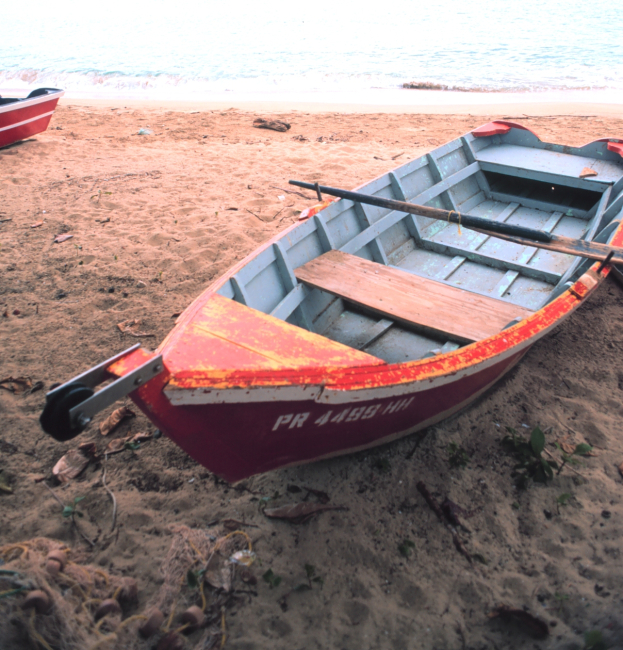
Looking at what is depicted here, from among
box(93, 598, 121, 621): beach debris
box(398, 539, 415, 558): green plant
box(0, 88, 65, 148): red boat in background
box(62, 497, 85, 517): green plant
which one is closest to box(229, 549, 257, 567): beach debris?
box(93, 598, 121, 621): beach debris

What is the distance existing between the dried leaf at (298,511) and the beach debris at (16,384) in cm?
262

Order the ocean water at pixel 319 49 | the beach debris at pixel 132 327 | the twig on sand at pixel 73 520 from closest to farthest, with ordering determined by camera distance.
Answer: the twig on sand at pixel 73 520 < the beach debris at pixel 132 327 < the ocean water at pixel 319 49

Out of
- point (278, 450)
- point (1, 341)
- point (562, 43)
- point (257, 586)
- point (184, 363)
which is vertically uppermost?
point (562, 43)

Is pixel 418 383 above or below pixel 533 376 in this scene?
above

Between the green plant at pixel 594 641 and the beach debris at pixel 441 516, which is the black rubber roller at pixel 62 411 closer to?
the beach debris at pixel 441 516

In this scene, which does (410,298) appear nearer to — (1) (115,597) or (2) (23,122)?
(1) (115,597)

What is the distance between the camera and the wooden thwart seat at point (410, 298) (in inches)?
138

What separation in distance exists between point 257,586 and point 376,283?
8.25 feet

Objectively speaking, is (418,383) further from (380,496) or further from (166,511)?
(166,511)

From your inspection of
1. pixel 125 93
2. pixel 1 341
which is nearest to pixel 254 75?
pixel 125 93

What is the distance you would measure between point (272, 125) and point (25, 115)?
548cm

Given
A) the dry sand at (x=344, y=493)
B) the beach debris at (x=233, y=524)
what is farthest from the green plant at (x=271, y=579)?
the beach debris at (x=233, y=524)

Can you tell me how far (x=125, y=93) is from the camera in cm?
1730

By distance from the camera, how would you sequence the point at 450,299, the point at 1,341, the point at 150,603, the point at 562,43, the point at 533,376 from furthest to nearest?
the point at 562,43, the point at 1,341, the point at 533,376, the point at 450,299, the point at 150,603
